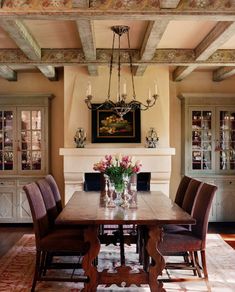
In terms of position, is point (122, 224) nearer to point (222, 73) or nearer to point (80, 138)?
point (80, 138)

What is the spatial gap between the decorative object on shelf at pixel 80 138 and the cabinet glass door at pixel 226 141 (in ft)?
7.80

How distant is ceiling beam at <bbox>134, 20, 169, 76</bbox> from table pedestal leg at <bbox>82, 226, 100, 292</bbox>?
1.99 m

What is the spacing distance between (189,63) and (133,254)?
2.60m

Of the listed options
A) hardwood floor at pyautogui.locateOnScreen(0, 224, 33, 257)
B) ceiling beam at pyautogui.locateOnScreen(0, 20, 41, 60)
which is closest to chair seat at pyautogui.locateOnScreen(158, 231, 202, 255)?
hardwood floor at pyautogui.locateOnScreen(0, 224, 33, 257)

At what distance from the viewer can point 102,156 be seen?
20.6ft

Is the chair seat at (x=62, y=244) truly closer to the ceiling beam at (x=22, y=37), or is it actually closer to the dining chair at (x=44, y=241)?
the dining chair at (x=44, y=241)

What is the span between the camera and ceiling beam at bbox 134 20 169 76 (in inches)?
146

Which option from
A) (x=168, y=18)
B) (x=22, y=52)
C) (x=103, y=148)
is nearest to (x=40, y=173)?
(x=103, y=148)

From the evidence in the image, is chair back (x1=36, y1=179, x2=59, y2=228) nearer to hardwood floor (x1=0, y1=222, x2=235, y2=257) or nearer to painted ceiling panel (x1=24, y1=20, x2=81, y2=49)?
hardwood floor (x1=0, y1=222, x2=235, y2=257)

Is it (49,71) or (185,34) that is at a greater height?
(185,34)

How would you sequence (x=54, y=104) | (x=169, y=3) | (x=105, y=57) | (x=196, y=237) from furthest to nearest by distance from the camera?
1. (x=54, y=104)
2. (x=105, y=57)
3. (x=196, y=237)
4. (x=169, y=3)

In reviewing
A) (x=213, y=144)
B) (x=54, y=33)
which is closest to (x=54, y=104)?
(x=54, y=33)

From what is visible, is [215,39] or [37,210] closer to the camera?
[37,210]

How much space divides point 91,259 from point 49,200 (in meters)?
1.10
